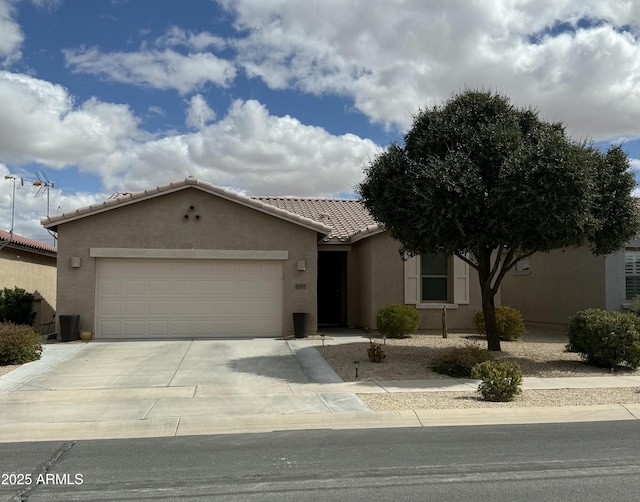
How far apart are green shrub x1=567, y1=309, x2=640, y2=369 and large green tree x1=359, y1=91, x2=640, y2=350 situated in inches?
63.4

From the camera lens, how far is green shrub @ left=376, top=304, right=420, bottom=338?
1641 cm

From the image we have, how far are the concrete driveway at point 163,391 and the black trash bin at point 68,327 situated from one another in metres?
0.74

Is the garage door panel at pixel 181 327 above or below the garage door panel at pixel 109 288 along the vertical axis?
below

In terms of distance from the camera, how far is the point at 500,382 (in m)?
9.22

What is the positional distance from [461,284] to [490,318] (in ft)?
15.2

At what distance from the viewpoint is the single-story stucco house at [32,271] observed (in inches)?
769

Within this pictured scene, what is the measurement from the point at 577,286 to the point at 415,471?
1598cm

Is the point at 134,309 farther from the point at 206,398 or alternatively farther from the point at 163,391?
the point at 206,398

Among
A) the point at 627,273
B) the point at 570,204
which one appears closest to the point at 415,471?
the point at 570,204

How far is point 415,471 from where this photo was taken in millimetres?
6016

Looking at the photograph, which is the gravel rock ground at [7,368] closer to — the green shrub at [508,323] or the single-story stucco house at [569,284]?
the green shrub at [508,323]

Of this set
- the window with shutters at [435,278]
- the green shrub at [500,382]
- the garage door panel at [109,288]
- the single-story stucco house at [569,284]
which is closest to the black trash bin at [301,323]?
the window with shutters at [435,278]

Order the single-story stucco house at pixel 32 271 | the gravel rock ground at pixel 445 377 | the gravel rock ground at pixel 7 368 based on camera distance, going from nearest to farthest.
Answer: the gravel rock ground at pixel 445 377
the gravel rock ground at pixel 7 368
the single-story stucco house at pixel 32 271


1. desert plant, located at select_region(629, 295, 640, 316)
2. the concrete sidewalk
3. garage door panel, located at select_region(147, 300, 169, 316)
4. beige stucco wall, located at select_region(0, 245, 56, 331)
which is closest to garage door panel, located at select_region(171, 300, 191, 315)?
garage door panel, located at select_region(147, 300, 169, 316)
